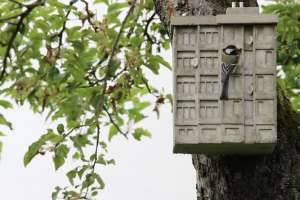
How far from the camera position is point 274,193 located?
3.67 m

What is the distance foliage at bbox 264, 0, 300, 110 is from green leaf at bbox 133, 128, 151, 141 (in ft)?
2.77

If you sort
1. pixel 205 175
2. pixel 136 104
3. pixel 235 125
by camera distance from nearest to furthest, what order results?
pixel 235 125 < pixel 205 175 < pixel 136 104

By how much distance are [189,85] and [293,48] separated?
6.82 ft

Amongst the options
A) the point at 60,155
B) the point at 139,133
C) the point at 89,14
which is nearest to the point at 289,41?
the point at 139,133

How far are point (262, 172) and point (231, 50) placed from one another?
20.3 inches

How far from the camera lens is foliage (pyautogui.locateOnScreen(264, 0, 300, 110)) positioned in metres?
5.38

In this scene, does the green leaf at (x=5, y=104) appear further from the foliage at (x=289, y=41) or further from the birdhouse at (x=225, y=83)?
the foliage at (x=289, y=41)

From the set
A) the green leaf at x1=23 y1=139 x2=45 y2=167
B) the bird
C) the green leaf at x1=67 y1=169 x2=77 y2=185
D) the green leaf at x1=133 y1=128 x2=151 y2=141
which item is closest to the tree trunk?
the bird

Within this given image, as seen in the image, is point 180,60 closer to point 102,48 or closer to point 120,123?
point 102,48

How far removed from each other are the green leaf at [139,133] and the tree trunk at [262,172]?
135cm

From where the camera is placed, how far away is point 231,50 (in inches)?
142

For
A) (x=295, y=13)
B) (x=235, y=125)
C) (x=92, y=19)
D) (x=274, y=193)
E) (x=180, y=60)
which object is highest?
(x=295, y=13)

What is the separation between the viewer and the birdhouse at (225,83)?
11.8 feet

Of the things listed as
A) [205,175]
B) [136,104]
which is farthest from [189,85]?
[136,104]
